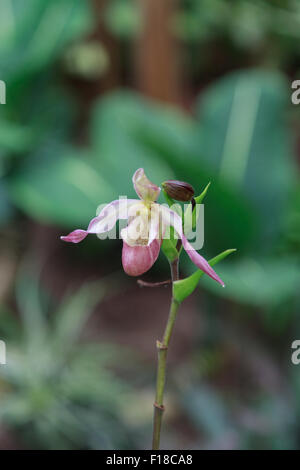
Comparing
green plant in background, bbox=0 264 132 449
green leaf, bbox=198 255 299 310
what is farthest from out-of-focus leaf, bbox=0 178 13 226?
green leaf, bbox=198 255 299 310

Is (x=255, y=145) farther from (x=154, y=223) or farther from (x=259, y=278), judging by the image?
(x=154, y=223)

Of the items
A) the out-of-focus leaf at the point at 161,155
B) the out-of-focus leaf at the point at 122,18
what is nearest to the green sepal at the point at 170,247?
the out-of-focus leaf at the point at 161,155

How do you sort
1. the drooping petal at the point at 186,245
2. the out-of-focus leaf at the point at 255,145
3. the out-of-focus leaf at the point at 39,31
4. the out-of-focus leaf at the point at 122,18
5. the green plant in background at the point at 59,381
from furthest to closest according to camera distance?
the out-of-focus leaf at the point at 122,18 < the out-of-focus leaf at the point at 39,31 < the out-of-focus leaf at the point at 255,145 < the green plant in background at the point at 59,381 < the drooping petal at the point at 186,245

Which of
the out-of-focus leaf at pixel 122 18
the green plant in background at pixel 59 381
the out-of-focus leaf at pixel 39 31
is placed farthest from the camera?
the out-of-focus leaf at pixel 122 18

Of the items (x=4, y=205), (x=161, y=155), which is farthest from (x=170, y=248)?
(x=4, y=205)

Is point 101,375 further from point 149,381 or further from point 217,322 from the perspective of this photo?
point 217,322

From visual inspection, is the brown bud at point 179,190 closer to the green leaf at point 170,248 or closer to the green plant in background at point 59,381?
the green leaf at point 170,248

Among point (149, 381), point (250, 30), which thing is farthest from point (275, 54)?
point (149, 381)
